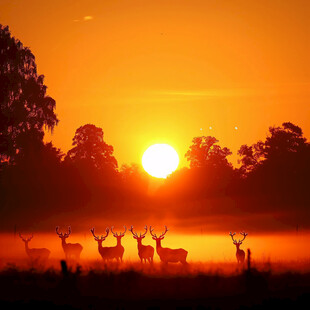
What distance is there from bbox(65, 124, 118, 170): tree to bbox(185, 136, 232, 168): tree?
11.4 meters

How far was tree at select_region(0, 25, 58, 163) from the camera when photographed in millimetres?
45656

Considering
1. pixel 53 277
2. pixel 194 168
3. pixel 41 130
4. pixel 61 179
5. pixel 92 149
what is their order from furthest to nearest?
pixel 194 168
pixel 92 149
pixel 61 179
pixel 41 130
pixel 53 277

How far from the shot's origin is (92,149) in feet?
229

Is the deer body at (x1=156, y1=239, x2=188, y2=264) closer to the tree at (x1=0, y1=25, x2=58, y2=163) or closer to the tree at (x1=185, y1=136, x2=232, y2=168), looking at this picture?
the tree at (x1=0, y1=25, x2=58, y2=163)

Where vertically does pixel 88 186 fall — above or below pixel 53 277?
above

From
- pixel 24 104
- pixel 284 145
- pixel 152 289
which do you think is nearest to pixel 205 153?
pixel 284 145

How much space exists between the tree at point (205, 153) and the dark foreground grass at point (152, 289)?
55062 mm

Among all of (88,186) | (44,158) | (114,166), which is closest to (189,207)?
(114,166)

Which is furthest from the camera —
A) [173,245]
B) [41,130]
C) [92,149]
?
[92,149]

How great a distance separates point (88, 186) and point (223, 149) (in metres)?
22.0

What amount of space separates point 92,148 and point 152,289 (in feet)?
160

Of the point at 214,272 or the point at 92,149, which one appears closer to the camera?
the point at 214,272

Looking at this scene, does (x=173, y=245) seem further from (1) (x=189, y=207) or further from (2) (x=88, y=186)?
(1) (x=189, y=207)

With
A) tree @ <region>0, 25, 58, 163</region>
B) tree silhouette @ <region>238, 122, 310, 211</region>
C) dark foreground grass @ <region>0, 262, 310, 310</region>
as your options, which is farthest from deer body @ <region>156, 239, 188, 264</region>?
tree silhouette @ <region>238, 122, 310, 211</region>
